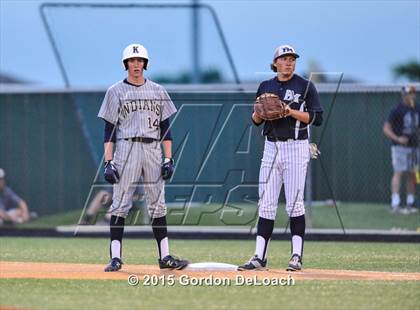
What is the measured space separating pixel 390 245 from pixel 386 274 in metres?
4.44

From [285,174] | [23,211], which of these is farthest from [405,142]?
[285,174]

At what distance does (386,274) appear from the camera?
29.9 ft

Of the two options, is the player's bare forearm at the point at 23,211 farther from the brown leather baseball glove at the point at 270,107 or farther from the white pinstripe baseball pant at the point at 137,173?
the brown leather baseball glove at the point at 270,107

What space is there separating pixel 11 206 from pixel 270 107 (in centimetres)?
798

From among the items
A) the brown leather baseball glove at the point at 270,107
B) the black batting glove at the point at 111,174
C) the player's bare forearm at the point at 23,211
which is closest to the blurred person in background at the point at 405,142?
the player's bare forearm at the point at 23,211

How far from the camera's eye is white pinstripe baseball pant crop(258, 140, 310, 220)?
9.17m

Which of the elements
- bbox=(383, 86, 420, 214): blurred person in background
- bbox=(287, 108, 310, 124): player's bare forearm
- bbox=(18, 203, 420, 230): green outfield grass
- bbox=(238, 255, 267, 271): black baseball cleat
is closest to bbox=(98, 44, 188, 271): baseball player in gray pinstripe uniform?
bbox=(238, 255, 267, 271): black baseball cleat

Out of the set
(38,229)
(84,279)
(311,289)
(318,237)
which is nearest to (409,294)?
(311,289)

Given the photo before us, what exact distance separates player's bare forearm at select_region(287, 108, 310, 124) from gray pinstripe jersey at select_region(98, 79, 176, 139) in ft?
3.99

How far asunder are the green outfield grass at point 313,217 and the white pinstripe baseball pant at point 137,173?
17.8 ft

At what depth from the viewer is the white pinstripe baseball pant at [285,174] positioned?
9172 mm

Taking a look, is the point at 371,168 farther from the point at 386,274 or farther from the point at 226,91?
the point at 386,274

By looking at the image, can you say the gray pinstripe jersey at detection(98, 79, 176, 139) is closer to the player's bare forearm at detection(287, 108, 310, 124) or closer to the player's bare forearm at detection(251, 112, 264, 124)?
the player's bare forearm at detection(251, 112, 264, 124)

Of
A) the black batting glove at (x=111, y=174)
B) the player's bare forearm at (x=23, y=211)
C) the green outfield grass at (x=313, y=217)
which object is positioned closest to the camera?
the black batting glove at (x=111, y=174)
